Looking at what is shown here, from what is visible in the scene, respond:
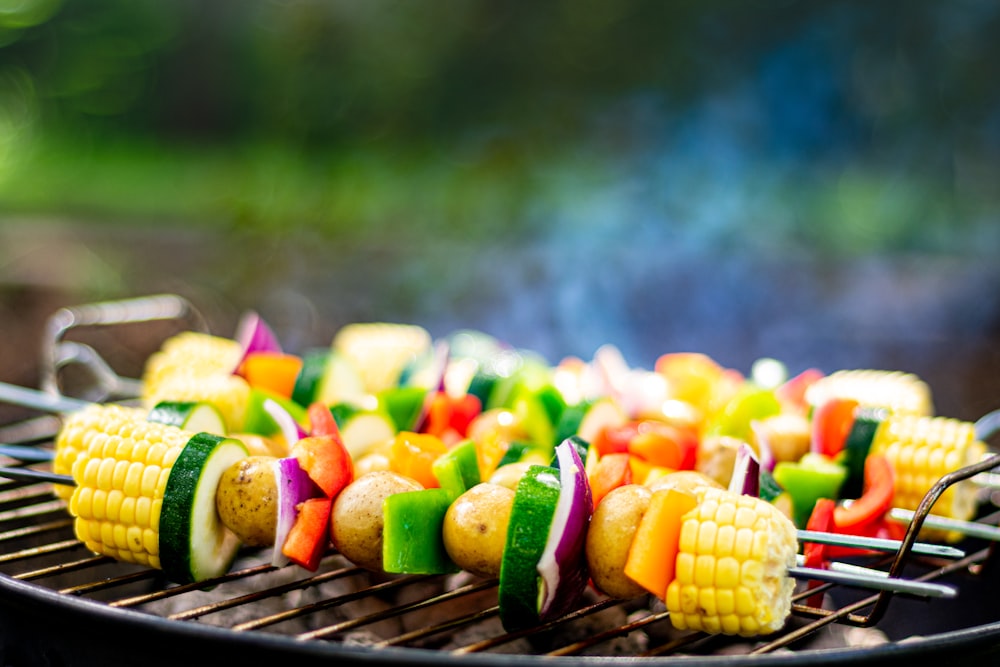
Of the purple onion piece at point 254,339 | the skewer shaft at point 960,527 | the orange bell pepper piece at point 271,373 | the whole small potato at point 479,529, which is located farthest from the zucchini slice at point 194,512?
the skewer shaft at point 960,527

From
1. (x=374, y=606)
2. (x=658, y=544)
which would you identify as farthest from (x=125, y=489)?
(x=658, y=544)

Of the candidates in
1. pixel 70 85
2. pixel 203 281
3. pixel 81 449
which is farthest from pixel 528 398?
pixel 70 85

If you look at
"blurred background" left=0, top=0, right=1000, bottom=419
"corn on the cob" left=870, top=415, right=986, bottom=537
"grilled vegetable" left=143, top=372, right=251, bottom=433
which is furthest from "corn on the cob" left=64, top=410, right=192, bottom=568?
"blurred background" left=0, top=0, right=1000, bottom=419

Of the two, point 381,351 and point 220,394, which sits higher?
point 381,351

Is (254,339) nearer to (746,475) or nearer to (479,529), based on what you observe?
(479,529)

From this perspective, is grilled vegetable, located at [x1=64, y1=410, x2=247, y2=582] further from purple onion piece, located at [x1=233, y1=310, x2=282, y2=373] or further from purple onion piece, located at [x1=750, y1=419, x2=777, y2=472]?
purple onion piece, located at [x1=750, y1=419, x2=777, y2=472]

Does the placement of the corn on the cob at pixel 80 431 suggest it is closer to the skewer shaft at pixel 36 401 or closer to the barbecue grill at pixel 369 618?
the barbecue grill at pixel 369 618
